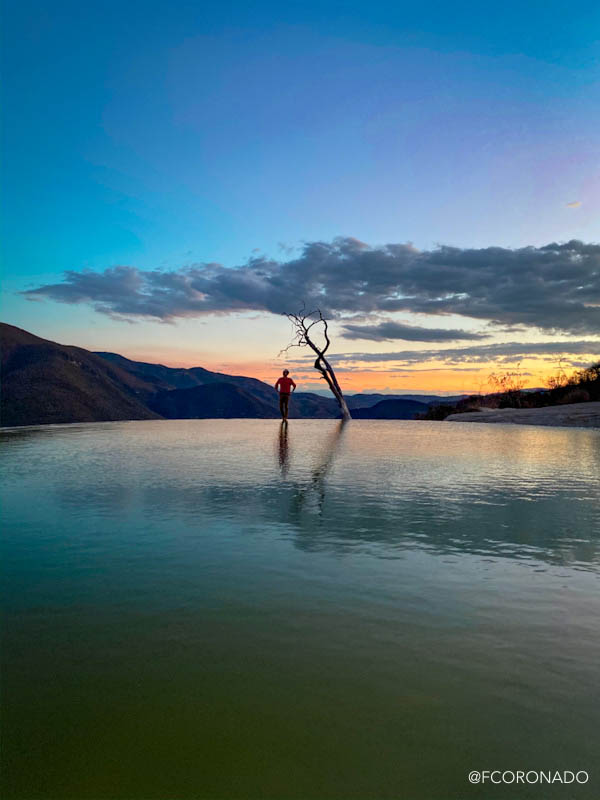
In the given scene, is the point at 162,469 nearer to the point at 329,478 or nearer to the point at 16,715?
the point at 329,478

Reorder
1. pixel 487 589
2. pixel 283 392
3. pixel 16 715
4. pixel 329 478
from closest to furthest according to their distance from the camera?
pixel 16 715 → pixel 487 589 → pixel 329 478 → pixel 283 392

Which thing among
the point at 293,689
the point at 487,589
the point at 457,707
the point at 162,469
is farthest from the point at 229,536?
the point at 162,469

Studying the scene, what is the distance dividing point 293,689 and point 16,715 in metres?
1.07

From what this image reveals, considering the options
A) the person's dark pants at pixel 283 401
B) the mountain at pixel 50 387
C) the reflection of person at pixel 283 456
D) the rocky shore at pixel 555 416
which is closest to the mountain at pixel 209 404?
the mountain at pixel 50 387

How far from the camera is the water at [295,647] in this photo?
5.94 ft

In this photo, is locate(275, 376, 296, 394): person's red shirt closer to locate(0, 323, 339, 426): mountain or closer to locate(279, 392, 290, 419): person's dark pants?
locate(279, 392, 290, 419): person's dark pants

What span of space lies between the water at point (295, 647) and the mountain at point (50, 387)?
2720 inches

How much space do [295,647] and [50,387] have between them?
3613 inches

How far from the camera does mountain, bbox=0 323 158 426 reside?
75000 mm

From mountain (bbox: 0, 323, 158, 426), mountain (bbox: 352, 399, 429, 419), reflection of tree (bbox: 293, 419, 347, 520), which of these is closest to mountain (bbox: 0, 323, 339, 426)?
mountain (bbox: 0, 323, 158, 426)

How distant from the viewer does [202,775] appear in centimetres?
176

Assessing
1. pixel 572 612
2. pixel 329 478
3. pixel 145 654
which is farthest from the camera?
pixel 329 478

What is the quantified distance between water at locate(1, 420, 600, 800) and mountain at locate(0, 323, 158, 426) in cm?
6908

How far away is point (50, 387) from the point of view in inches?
3361
